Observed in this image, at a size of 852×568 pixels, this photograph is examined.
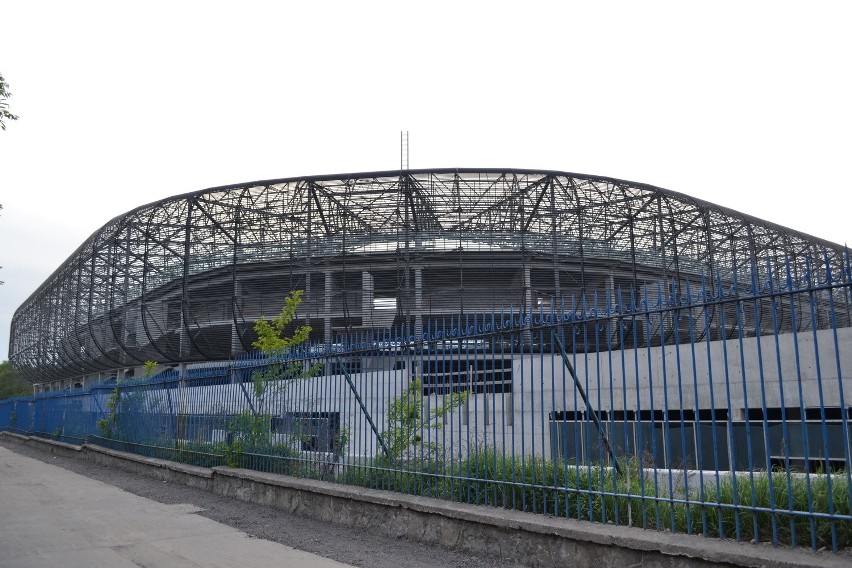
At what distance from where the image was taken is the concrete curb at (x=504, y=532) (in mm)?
4719

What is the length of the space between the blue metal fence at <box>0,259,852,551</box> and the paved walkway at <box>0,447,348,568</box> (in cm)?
159

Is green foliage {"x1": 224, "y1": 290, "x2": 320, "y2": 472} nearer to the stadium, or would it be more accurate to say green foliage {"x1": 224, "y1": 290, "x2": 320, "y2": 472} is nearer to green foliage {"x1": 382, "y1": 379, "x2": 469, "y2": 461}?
the stadium

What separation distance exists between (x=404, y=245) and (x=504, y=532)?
91.5 feet

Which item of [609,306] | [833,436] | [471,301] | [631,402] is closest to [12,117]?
[609,306]

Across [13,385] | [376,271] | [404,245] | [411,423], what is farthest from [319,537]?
[13,385]

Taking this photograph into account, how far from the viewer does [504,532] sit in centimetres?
641

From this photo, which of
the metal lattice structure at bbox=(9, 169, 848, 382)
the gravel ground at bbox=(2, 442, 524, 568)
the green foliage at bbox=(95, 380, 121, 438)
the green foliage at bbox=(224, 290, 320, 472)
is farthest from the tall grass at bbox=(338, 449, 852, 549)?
the metal lattice structure at bbox=(9, 169, 848, 382)

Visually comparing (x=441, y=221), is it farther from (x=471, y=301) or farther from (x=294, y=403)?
(x=294, y=403)

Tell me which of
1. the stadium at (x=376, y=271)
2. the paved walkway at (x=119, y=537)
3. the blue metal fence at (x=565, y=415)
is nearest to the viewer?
the blue metal fence at (x=565, y=415)

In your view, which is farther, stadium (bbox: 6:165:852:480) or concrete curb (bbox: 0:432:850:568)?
stadium (bbox: 6:165:852:480)

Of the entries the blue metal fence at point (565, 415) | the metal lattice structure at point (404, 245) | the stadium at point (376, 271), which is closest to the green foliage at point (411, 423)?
the blue metal fence at point (565, 415)

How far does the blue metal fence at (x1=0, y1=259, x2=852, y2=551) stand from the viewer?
494cm

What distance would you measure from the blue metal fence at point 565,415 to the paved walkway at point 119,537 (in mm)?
1592

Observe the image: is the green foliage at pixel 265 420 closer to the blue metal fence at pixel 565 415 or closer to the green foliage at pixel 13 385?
the blue metal fence at pixel 565 415
